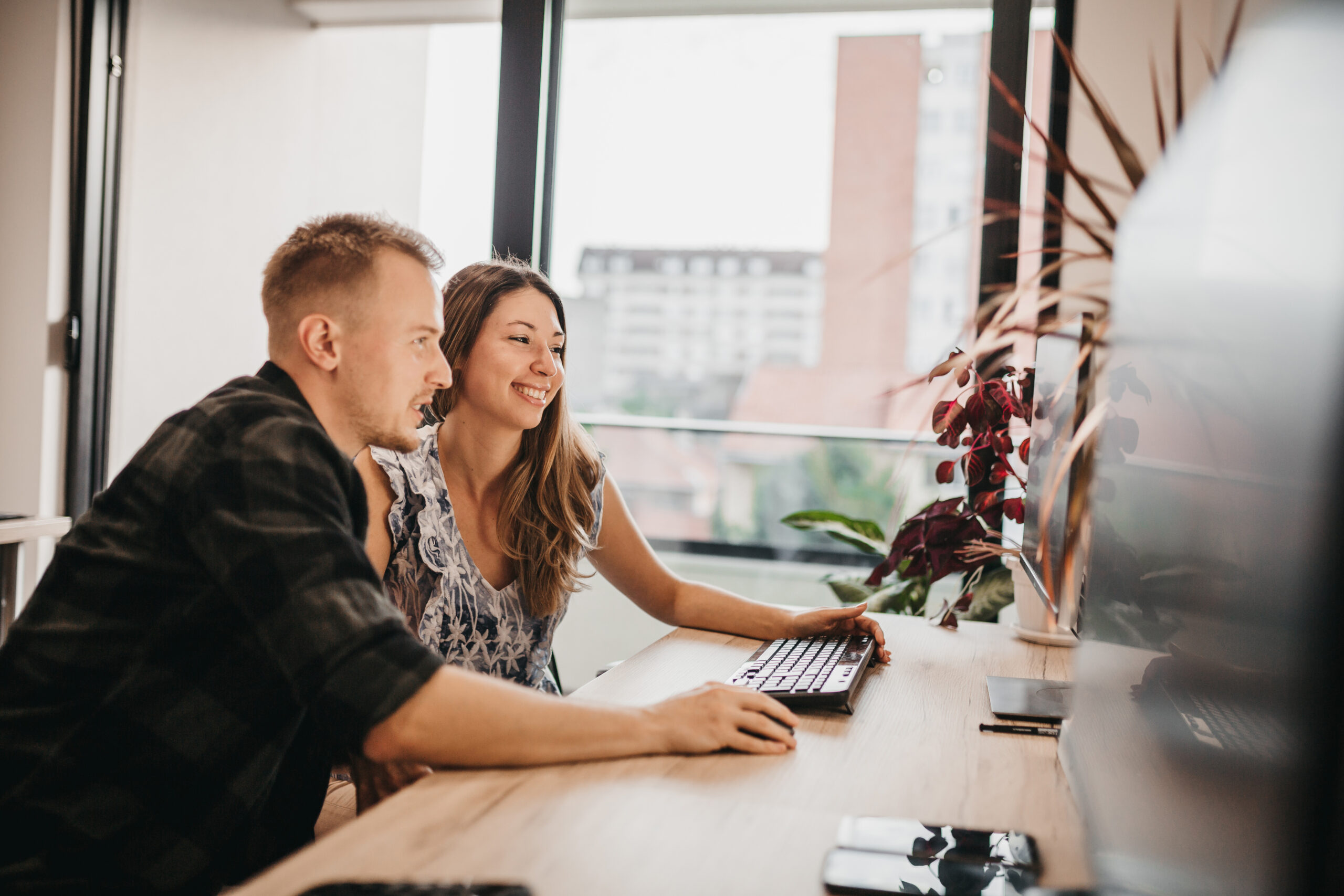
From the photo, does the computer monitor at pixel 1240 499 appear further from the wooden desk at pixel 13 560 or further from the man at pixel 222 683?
the wooden desk at pixel 13 560

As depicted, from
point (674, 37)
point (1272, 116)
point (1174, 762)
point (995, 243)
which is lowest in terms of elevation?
point (1174, 762)

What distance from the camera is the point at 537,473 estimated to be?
1.83 m

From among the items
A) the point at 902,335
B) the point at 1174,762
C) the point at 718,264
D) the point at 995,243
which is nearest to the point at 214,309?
the point at 718,264

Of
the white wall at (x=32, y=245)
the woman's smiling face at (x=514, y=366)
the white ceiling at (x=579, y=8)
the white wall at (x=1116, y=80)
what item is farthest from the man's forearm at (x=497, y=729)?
the white wall at (x=32, y=245)

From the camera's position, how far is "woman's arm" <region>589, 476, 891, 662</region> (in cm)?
160

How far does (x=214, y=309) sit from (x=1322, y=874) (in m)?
3.39

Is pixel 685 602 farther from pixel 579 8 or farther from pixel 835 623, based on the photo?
pixel 579 8

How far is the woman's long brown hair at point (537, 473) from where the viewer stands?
1.71 m

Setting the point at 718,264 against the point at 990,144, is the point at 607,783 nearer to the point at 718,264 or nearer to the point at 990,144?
the point at 990,144

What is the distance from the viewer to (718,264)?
3203 millimetres

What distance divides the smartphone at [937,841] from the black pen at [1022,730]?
349 millimetres

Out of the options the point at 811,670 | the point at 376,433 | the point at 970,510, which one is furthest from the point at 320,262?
the point at 970,510

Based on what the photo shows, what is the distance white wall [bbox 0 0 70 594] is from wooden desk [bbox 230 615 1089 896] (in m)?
2.39

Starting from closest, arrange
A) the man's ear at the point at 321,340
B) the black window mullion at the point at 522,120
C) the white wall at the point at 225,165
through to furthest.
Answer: the man's ear at the point at 321,340 → the black window mullion at the point at 522,120 → the white wall at the point at 225,165
